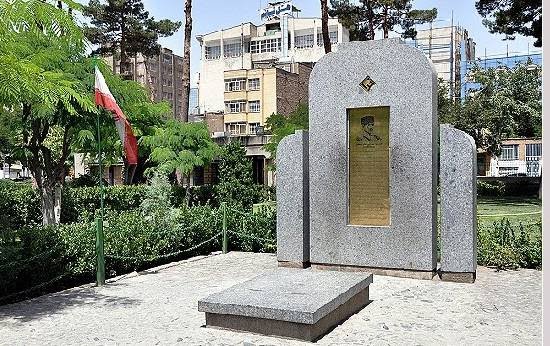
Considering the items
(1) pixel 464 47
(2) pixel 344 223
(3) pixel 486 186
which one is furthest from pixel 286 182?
(1) pixel 464 47

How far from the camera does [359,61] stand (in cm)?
1006

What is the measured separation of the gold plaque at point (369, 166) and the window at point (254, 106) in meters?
52.1

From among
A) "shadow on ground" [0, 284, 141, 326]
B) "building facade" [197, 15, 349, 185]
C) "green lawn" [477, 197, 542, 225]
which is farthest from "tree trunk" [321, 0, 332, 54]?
"building facade" [197, 15, 349, 185]

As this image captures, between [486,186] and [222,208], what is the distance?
2740cm

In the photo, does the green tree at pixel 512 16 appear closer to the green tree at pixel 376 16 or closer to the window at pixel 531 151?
the green tree at pixel 376 16

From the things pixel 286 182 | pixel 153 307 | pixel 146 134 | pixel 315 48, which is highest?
pixel 315 48

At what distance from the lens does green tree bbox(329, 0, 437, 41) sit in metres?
34.6

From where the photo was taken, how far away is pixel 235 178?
2642cm

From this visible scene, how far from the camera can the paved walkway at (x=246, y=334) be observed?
21.4 feet

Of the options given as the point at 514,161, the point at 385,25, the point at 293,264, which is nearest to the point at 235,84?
the point at 514,161

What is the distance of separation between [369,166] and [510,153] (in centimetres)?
5736

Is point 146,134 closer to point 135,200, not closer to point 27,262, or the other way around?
point 135,200

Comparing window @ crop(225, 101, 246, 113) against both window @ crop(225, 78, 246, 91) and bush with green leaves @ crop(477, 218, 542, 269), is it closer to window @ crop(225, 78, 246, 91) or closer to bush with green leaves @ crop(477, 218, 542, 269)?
window @ crop(225, 78, 246, 91)

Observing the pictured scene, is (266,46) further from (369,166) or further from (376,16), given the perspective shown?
(369,166)
